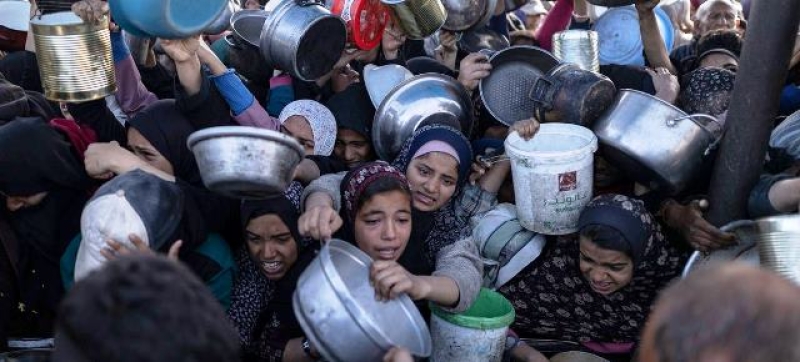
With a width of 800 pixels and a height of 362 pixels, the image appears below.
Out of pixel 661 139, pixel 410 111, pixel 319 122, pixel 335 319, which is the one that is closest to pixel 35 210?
pixel 319 122

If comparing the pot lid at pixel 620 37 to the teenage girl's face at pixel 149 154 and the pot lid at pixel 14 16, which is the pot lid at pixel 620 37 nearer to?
the teenage girl's face at pixel 149 154

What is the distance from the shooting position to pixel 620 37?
5547 mm

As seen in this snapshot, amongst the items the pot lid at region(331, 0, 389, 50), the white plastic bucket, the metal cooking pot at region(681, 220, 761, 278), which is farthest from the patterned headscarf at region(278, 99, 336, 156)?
the metal cooking pot at region(681, 220, 761, 278)

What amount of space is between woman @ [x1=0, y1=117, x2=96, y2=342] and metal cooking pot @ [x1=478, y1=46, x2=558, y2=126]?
198 cm

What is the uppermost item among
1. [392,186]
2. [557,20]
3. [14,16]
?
[14,16]

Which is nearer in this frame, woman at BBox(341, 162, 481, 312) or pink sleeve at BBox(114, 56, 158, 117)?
woman at BBox(341, 162, 481, 312)

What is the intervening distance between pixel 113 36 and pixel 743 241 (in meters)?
2.79

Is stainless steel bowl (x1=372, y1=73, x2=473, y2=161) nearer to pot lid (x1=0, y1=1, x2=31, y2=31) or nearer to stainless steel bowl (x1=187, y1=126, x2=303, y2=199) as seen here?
stainless steel bowl (x1=187, y1=126, x2=303, y2=199)

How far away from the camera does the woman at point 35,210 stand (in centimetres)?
304

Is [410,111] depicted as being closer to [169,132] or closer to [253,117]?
[253,117]

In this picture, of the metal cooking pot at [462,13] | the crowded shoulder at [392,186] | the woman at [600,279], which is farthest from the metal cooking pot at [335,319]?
the metal cooking pot at [462,13]

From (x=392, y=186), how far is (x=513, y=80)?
146 centimetres

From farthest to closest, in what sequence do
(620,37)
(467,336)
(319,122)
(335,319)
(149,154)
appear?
(620,37), (319,122), (149,154), (467,336), (335,319)

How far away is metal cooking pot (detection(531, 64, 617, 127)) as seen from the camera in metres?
3.29
